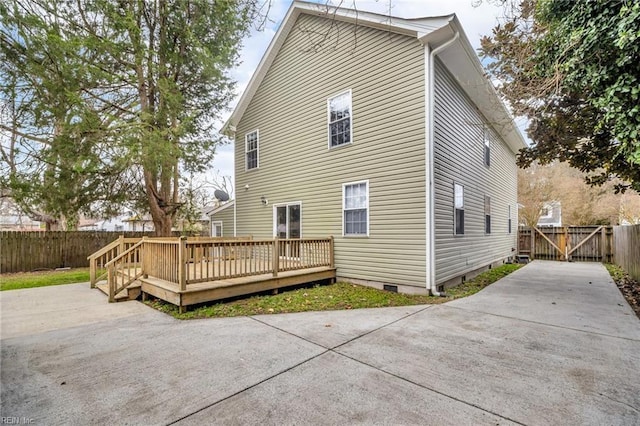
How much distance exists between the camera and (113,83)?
937cm

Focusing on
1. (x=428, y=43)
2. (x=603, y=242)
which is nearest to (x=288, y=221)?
(x=428, y=43)

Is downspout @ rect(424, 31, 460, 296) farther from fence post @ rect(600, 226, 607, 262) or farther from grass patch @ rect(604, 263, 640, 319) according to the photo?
fence post @ rect(600, 226, 607, 262)

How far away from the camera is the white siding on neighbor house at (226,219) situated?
40.1ft

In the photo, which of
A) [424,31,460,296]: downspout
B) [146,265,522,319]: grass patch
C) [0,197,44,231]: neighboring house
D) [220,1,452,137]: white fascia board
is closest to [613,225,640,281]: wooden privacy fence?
[146,265,522,319]: grass patch

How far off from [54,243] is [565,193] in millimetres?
27974

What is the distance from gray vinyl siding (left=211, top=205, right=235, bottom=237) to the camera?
1222cm

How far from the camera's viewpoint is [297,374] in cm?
306

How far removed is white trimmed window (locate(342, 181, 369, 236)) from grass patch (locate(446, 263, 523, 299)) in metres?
2.51

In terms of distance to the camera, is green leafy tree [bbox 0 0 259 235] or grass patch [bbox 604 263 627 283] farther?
grass patch [bbox 604 263 627 283]

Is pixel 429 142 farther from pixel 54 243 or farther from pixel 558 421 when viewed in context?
pixel 54 243

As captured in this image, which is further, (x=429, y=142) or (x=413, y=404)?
(x=429, y=142)

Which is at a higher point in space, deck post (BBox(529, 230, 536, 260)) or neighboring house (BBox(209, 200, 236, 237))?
neighboring house (BBox(209, 200, 236, 237))

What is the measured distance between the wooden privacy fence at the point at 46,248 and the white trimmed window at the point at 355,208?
1113cm

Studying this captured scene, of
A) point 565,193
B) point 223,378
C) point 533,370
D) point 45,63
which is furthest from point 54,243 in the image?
point 565,193
